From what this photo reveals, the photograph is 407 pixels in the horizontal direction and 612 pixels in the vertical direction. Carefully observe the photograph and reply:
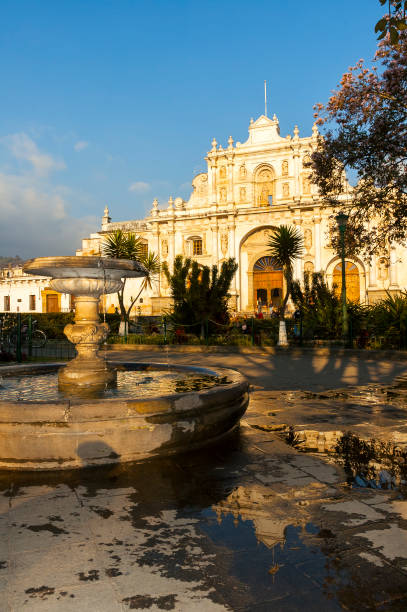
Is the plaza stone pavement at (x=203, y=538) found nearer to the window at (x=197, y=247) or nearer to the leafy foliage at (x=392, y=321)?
the leafy foliage at (x=392, y=321)

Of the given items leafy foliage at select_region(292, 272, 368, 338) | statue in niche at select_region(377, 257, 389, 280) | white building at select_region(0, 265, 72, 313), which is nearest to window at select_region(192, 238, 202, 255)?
white building at select_region(0, 265, 72, 313)

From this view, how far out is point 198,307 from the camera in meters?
16.8

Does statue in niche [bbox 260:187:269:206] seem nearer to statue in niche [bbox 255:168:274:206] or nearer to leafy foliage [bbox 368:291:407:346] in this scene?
statue in niche [bbox 255:168:274:206]

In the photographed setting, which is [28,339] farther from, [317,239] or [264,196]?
[264,196]

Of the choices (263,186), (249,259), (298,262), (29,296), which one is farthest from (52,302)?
(298,262)

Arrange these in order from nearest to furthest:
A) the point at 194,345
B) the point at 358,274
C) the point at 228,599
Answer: the point at 228,599 < the point at 194,345 < the point at 358,274

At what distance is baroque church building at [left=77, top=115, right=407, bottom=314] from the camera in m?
32.5

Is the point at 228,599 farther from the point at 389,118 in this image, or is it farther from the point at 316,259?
the point at 316,259

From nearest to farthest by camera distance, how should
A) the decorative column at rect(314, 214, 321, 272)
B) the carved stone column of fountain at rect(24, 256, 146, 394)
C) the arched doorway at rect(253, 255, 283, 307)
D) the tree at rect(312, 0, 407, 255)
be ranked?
the carved stone column of fountain at rect(24, 256, 146, 394), the tree at rect(312, 0, 407, 255), the decorative column at rect(314, 214, 321, 272), the arched doorway at rect(253, 255, 283, 307)

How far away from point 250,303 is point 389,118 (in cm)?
2380

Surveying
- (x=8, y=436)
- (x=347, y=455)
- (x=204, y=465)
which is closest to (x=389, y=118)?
(x=347, y=455)

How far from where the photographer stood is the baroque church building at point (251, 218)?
32.5 m

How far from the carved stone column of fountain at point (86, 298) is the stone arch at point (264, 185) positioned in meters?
30.8

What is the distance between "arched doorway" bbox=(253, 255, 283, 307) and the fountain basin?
30520mm
